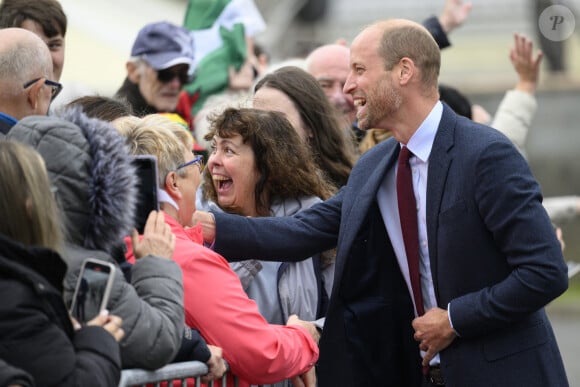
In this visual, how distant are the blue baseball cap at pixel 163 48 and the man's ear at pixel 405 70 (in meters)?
2.39

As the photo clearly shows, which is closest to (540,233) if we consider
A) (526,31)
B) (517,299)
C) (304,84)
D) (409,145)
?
(517,299)

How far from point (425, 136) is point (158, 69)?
8.58ft

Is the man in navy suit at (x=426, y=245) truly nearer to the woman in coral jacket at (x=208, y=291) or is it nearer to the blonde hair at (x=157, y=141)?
the woman in coral jacket at (x=208, y=291)

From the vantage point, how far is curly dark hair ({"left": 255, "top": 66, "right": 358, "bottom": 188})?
244 inches

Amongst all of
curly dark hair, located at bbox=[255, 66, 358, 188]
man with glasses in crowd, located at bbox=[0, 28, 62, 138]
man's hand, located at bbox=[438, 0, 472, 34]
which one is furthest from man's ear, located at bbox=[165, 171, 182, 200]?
man's hand, located at bbox=[438, 0, 472, 34]

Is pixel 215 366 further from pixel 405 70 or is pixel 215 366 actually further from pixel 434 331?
pixel 405 70

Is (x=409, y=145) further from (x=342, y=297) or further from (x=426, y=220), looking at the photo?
(x=342, y=297)

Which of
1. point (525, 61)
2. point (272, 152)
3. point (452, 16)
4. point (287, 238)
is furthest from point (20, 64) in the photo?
point (452, 16)

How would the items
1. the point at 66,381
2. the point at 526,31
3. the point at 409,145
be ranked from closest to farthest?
the point at 66,381 < the point at 409,145 < the point at 526,31

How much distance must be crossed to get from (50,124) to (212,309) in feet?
3.23

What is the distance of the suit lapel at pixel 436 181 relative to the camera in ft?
16.2

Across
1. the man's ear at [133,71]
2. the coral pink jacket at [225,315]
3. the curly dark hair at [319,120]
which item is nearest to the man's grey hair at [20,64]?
the coral pink jacket at [225,315]

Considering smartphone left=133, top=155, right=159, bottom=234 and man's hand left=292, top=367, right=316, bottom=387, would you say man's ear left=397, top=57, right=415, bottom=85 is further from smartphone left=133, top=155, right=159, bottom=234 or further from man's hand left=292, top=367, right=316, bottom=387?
smartphone left=133, top=155, right=159, bottom=234

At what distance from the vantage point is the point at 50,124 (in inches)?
147
